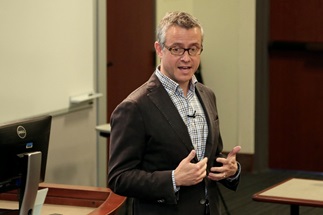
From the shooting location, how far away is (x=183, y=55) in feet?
9.73

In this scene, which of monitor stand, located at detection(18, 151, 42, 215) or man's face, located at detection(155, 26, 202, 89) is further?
monitor stand, located at detection(18, 151, 42, 215)

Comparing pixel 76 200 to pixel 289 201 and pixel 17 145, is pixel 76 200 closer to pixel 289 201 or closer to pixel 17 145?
pixel 17 145

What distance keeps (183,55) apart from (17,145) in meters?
0.80

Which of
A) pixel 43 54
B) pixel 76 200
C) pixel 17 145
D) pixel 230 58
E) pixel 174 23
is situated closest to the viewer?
pixel 174 23

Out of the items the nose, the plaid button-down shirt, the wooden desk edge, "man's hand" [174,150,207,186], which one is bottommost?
the wooden desk edge

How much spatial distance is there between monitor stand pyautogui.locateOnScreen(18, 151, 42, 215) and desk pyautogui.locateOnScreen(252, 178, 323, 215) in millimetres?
1152

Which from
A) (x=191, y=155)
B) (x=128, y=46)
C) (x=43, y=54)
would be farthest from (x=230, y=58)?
(x=191, y=155)

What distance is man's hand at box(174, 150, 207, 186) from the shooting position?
2.86 m

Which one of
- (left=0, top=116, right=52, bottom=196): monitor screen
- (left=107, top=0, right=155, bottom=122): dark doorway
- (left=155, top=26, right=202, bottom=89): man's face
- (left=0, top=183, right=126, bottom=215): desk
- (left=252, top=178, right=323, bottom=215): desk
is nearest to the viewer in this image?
(left=155, top=26, right=202, bottom=89): man's face

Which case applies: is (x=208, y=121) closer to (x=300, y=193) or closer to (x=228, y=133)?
(x=300, y=193)

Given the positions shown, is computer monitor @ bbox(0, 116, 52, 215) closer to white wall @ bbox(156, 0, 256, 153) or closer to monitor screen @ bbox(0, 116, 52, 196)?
monitor screen @ bbox(0, 116, 52, 196)

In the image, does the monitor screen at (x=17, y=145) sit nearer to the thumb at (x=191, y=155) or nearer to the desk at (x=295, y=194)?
the thumb at (x=191, y=155)

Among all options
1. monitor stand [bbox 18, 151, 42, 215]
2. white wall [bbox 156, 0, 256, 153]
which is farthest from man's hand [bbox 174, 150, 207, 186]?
white wall [bbox 156, 0, 256, 153]

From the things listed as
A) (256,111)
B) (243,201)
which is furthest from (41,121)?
(256,111)
